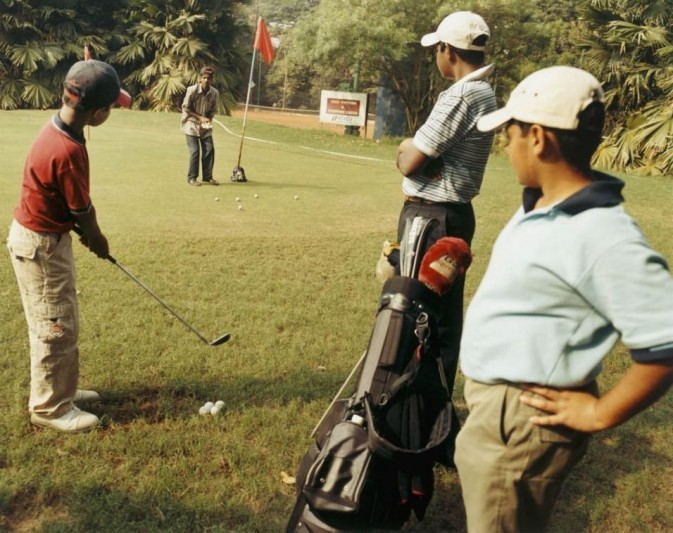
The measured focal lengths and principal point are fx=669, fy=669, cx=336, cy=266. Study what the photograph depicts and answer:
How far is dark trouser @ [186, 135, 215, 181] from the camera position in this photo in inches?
450

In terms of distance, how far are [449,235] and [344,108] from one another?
71.5 feet

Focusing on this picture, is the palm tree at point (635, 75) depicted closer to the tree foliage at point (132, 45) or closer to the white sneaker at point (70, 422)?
the tree foliage at point (132, 45)

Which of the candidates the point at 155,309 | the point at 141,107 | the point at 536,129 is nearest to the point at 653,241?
the point at 155,309

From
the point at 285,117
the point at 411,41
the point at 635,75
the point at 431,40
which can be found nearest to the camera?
the point at 431,40

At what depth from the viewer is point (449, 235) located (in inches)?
129

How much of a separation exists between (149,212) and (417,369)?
7.29 meters

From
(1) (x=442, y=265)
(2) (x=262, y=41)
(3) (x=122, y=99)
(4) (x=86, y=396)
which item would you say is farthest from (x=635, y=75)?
(4) (x=86, y=396)

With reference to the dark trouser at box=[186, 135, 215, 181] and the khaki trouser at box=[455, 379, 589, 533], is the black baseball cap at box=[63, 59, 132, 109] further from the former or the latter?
the dark trouser at box=[186, 135, 215, 181]

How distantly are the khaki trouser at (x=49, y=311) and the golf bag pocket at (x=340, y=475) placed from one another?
5.69ft

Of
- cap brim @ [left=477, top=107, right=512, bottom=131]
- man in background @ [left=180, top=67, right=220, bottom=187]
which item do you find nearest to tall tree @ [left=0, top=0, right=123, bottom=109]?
man in background @ [left=180, top=67, right=220, bottom=187]

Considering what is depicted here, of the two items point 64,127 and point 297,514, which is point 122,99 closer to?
point 64,127

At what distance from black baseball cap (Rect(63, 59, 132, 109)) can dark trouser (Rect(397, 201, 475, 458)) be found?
62.6 inches

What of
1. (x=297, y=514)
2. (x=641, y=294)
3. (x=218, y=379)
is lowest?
(x=218, y=379)

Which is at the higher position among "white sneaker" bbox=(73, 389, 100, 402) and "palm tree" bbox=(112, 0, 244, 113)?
"palm tree" bbox=(112, 0, 244, 113)
